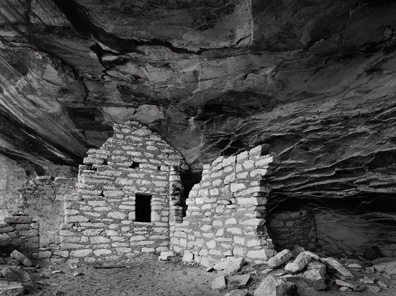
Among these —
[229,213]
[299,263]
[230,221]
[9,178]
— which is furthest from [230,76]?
[9,178]

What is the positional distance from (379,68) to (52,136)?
6726 mm

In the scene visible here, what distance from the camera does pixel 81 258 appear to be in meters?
5.93

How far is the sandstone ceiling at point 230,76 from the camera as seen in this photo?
3994 mm

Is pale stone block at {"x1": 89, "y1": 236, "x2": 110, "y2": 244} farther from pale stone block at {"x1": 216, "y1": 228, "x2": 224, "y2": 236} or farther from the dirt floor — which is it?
pale stone block at {"x1": 216, "y1": 228, "x2": 224, "y2": 236}

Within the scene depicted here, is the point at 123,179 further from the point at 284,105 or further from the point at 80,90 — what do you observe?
the point at 284,105

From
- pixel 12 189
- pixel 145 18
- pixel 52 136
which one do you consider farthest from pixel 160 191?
pixel 12 189

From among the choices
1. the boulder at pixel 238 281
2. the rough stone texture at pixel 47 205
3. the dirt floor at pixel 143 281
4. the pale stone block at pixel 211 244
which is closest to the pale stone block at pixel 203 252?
the pale stone block at pixel 211 244

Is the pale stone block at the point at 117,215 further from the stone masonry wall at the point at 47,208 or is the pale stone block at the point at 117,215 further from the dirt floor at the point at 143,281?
the dirt floor at the point at 143,281

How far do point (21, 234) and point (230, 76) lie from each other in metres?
4.60

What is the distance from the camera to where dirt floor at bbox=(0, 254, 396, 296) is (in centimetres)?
411

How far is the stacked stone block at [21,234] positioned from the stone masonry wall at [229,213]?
255 centimetres

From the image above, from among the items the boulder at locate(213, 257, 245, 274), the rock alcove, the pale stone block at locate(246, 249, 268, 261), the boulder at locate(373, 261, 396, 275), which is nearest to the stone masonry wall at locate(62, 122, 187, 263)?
the rock alcove

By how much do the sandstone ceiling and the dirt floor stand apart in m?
1.90

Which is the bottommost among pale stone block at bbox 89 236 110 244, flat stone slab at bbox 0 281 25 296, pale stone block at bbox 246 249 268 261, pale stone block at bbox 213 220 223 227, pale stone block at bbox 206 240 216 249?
flat stone slab at bbox 0 281 25 296
